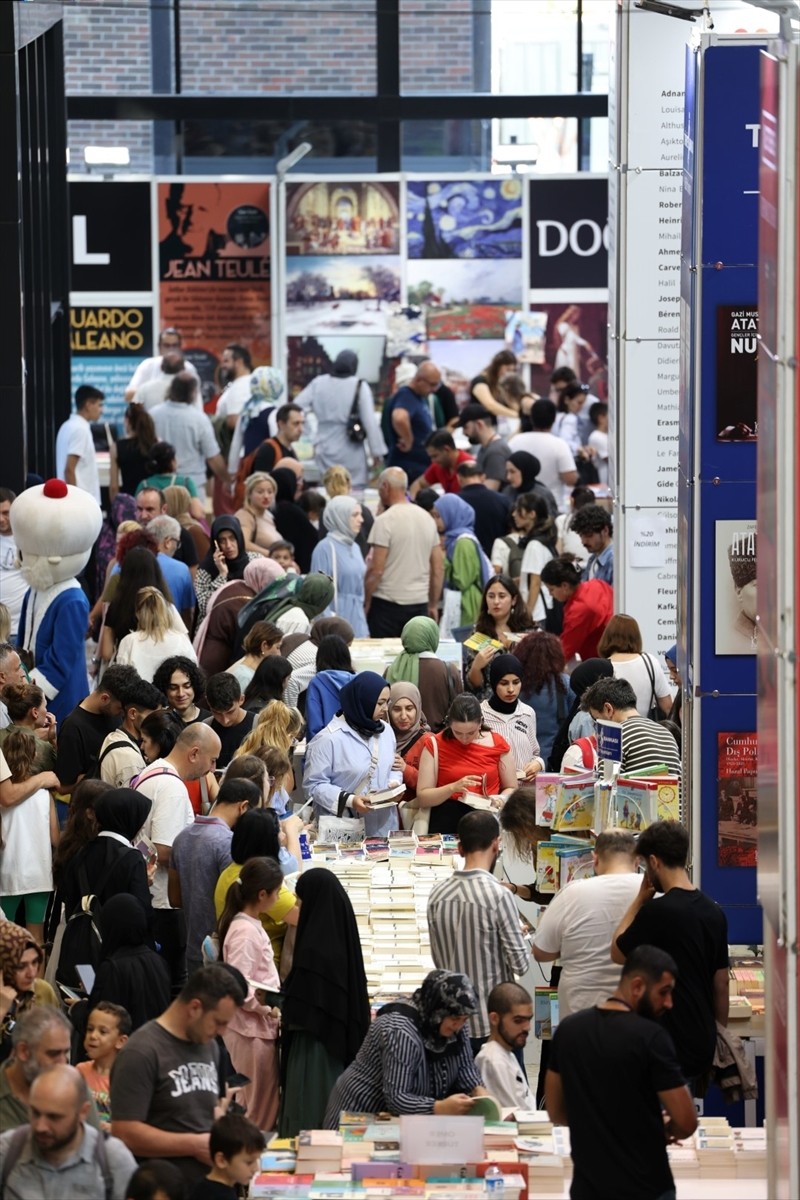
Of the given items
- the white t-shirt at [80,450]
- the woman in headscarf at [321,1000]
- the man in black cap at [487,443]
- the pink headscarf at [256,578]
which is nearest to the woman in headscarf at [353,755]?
the woman in headscarf at [321,1000]

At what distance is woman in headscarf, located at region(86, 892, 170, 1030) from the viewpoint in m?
6.70

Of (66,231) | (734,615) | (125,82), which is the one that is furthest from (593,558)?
(125,82)

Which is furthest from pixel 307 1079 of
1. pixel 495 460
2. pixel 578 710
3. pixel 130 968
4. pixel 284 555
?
pixel 495 460

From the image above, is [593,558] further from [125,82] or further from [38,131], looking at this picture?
[125,82]

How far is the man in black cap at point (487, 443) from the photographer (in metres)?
15.8

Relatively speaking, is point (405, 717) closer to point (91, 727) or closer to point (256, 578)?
point (91, 727)

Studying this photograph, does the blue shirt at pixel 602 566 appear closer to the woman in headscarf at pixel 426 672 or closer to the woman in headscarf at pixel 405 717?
the woman in headscarf at pixel 426 672

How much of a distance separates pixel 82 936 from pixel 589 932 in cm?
170

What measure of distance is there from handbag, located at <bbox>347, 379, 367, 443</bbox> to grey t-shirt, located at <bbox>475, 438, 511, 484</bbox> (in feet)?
5.14

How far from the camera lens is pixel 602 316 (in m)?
20.8

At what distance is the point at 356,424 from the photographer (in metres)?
17.3

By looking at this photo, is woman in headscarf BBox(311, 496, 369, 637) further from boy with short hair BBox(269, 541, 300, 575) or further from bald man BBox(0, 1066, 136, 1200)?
bald man BBox(0, 1066, 136, 1200)

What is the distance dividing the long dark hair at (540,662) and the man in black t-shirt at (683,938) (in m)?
3.20

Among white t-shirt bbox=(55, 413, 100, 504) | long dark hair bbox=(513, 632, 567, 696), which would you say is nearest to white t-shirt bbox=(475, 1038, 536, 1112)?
long dark hair bbox=(513, 632, 567, 696)
